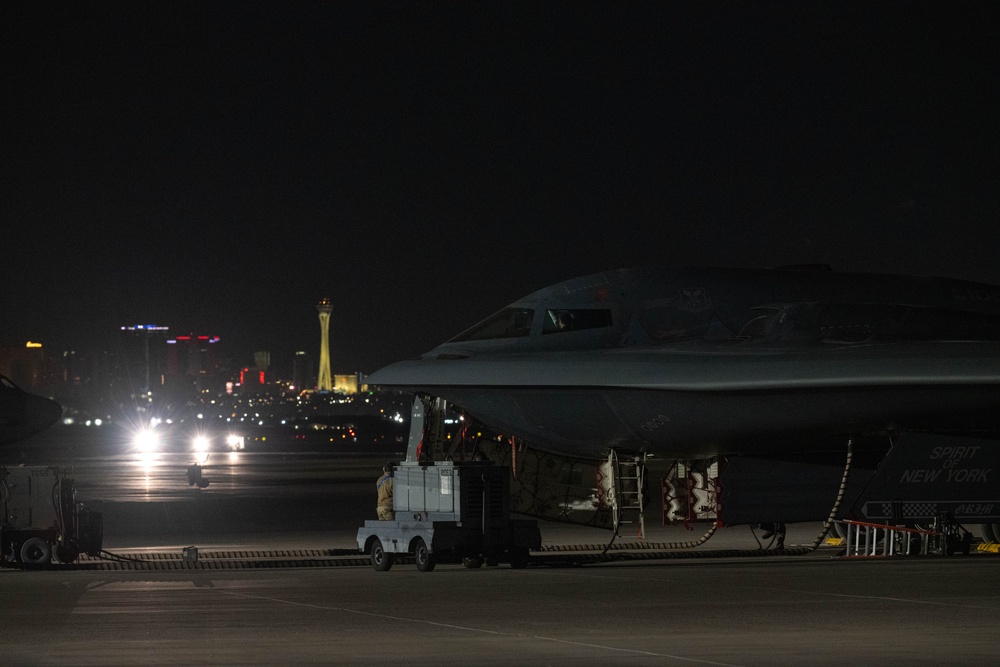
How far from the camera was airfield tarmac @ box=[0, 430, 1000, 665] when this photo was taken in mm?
9727

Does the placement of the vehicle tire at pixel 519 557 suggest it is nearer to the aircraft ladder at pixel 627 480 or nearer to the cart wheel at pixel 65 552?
the aircraft ladder at pixel 627 480

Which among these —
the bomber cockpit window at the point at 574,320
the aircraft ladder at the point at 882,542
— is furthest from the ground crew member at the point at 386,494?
the aircraft ladder at the point at 882,542

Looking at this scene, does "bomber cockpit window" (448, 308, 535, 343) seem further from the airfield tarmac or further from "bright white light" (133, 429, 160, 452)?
"bright white light" (133, 429, 160, 452)

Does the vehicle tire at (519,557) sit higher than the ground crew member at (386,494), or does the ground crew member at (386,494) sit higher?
the ground crew member at (386,494)

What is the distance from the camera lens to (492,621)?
11.6 metres

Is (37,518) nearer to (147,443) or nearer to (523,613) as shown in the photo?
(523,613)

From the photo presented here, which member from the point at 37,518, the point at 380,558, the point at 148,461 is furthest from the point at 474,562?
the point at 148,461

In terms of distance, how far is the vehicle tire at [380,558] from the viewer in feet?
55.4

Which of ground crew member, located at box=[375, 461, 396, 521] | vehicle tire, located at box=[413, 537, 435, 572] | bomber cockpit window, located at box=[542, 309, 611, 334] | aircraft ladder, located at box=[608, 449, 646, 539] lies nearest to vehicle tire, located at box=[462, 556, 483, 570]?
vehicle tire, located at box=[413, 537, 435, 572]

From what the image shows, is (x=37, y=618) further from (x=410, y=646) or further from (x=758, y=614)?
(x=758, y=614)

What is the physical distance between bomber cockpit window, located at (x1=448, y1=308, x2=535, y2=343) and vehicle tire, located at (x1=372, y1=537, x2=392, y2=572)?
273 cm

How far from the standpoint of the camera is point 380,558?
1698cm

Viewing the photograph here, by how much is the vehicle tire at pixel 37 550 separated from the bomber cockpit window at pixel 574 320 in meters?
6.60

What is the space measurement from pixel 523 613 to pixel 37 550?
7695mm
